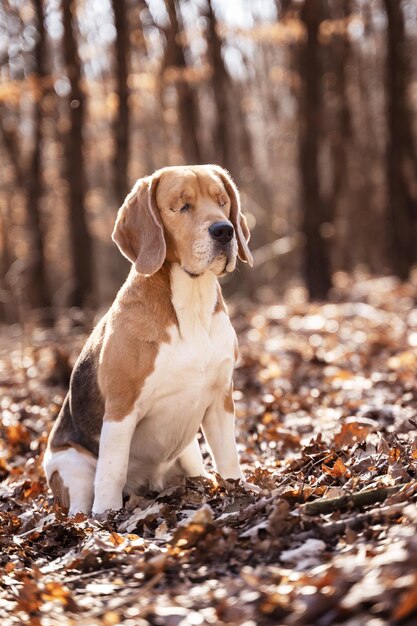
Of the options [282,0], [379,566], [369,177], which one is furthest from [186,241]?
[369,177]

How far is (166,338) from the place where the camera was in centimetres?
517

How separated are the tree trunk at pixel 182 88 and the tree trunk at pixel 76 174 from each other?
3.76m

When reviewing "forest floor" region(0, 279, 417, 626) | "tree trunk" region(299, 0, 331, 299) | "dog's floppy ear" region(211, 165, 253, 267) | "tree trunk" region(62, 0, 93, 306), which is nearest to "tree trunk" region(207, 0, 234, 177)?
"tree trunk" region(299, 0, 331, 299)

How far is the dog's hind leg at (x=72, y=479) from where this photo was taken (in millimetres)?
5492

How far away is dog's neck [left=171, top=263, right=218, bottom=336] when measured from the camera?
205 inches

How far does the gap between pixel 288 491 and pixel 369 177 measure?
28245 millimetres

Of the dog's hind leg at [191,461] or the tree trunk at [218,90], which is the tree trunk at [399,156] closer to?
the tree trunk at [218,90]

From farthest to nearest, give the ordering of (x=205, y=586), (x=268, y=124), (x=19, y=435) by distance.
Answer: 1. (x=268, y=124)
2. (x=19, y=435)
3. (x=205, y=586)

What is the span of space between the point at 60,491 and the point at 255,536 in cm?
186

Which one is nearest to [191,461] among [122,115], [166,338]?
[166,338]

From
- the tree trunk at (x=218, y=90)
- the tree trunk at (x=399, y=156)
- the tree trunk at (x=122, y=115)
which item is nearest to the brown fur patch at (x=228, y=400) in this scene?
the tree trunk at (x=122, y=115)

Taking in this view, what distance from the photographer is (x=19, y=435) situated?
7883 millimetres

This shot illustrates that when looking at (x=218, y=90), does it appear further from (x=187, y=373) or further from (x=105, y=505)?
(x=105, y=505)

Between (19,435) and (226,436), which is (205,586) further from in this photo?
(19,435)
